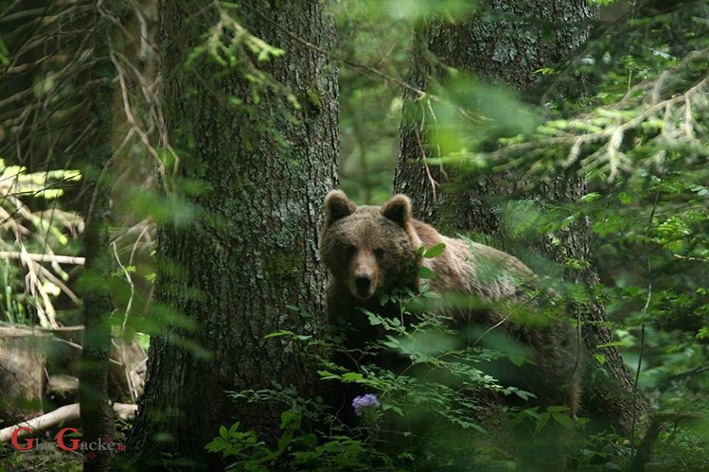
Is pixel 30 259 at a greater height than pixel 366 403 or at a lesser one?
greater

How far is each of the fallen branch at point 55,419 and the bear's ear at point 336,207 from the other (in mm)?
2361

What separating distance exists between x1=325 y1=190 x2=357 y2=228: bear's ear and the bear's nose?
59 cm

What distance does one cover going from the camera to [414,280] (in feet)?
19.4

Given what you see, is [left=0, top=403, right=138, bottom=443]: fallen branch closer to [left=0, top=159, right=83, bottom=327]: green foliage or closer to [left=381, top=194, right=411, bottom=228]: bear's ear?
[left=0, top=159, right=83, bottom=327]: green foliage

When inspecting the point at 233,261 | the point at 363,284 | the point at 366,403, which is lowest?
the point at 366,403

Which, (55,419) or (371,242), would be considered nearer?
(371,242)

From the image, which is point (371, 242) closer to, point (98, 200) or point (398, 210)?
point (398, 210)

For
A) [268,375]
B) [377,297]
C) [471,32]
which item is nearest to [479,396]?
[377,297]

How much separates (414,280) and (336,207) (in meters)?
0.76

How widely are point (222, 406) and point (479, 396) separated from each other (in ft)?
6.69

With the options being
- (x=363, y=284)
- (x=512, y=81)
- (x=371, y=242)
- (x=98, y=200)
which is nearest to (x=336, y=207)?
(x=371, y=242)

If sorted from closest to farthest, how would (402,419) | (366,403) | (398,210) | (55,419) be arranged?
(366,403) < (402,419) < (398,210) < (55,419)

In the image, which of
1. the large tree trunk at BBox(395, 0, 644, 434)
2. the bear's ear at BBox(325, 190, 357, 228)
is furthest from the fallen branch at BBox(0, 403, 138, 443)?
the large tree trunk at BBox(395, 0, 644, 434)

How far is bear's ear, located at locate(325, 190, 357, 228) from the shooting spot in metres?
5.82
